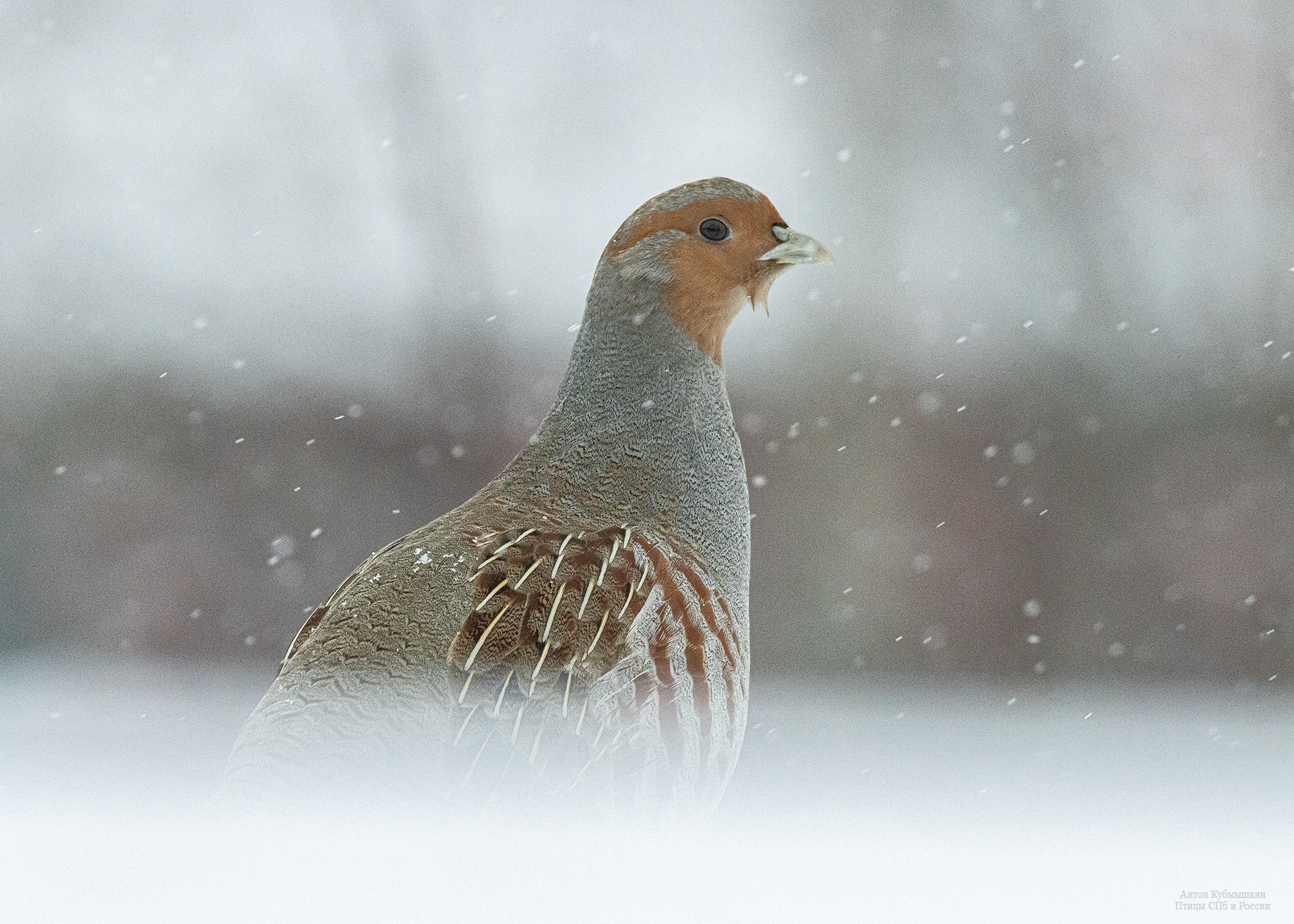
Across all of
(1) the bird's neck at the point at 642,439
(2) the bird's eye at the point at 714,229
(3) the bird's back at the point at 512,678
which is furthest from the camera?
(2) the bird's eye at the point at 714,229

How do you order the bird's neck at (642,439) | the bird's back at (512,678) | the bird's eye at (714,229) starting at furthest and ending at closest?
the bird's eye at (714,229)
the bird's neck at (642,439)
the bird's back at (512,678)

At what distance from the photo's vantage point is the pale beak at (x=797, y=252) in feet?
5.76

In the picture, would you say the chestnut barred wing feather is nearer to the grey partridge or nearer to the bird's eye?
the grey partridge

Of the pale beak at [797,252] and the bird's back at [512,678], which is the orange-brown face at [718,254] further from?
the bird's back at [512,678]

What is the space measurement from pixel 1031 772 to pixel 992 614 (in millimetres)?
1102


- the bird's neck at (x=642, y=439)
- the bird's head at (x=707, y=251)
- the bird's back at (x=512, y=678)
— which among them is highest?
the bird's head at (x=707, y=251)

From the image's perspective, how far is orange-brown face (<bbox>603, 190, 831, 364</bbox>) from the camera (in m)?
1.70

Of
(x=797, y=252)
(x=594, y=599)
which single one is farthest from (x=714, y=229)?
(x=594, y=599)

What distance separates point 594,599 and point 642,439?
356mm

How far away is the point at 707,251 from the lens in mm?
1711

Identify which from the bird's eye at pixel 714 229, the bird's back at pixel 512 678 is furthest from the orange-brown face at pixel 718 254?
the bird's back at pixel 512 678

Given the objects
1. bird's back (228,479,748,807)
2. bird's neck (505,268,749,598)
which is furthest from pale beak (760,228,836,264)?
bird's back (228,479,748,807)

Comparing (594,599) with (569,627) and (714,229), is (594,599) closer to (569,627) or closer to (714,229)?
(569,627)

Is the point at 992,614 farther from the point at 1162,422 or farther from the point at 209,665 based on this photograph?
the point at 209,665
